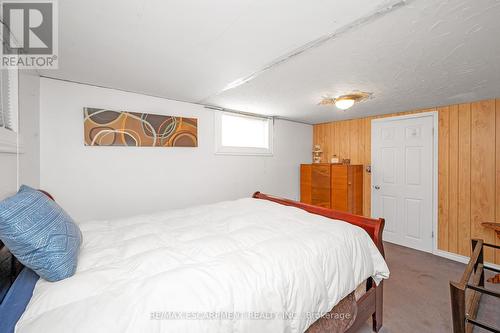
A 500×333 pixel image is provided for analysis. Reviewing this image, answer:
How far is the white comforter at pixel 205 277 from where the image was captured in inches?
30.8

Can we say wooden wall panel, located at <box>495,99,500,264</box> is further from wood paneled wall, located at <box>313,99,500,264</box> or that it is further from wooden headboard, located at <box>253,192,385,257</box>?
wooden headboard, located at <box>253,192,385,257</box>

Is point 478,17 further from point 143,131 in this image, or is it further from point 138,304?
point 143,131

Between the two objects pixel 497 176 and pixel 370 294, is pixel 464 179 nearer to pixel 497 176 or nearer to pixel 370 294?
pixel 497 176

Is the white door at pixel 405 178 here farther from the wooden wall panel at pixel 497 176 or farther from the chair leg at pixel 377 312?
the chair leg at pixel 377 312

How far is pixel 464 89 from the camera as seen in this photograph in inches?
90.0

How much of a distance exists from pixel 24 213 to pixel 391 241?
14.8ft

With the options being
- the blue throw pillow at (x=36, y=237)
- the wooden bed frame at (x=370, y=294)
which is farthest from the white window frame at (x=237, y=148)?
the blue throw pillow at (x=36, y=237)

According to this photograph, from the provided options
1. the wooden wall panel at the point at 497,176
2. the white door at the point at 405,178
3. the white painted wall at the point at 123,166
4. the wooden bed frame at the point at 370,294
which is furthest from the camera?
the white door at the point at 405,178

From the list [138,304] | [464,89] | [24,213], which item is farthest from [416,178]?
[24,213]

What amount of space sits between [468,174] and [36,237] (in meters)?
4.38

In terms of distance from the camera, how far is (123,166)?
2.43m

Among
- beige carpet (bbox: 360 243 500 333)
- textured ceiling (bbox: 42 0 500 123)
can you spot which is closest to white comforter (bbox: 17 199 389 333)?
beige carpet (bbox: 360 243 500 333)

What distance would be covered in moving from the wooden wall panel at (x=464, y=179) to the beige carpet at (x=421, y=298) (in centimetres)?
35

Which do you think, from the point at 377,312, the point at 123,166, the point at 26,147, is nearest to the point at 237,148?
the point at 123,166
